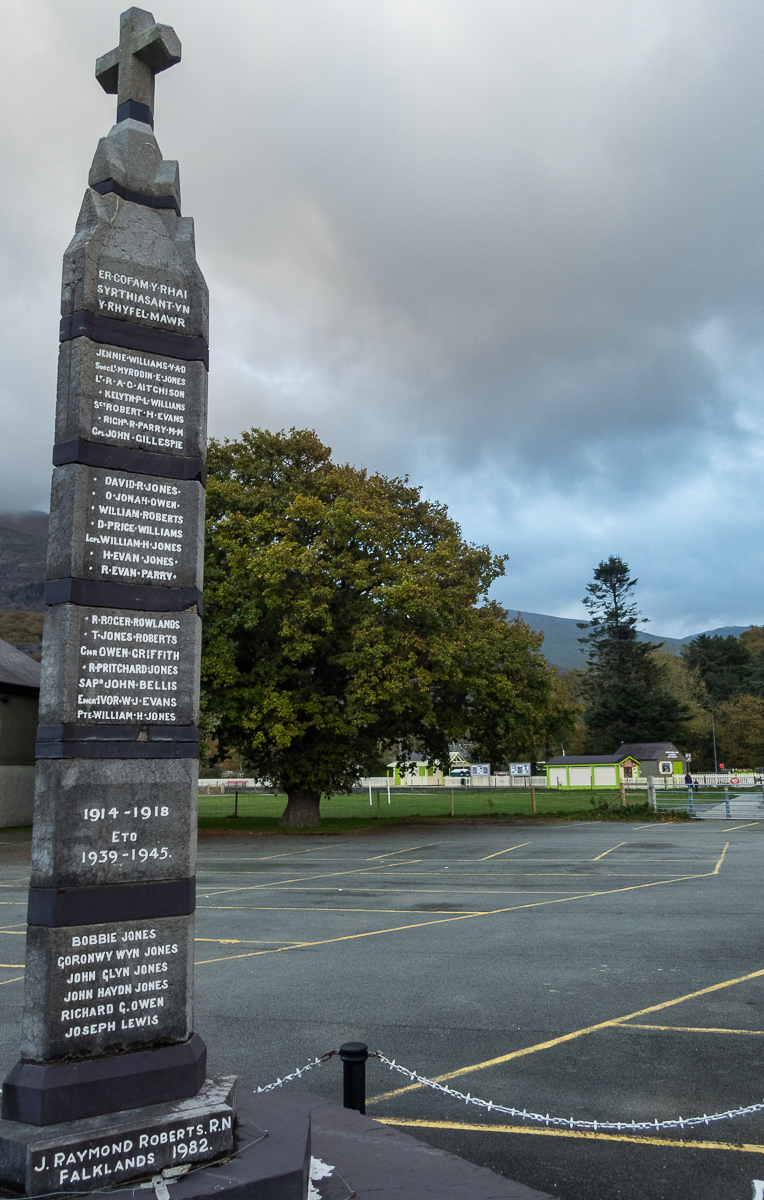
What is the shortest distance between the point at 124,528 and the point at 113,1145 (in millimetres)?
3068

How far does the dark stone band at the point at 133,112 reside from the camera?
5.43 m

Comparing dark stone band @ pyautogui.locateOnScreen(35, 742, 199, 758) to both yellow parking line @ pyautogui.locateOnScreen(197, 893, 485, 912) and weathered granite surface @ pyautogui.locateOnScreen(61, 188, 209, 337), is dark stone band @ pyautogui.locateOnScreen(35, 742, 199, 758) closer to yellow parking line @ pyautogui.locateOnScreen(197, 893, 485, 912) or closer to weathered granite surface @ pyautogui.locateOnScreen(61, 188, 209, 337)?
weathered granite surface @ pyautogui.locateOnScreen(61, 188, 209, 337)

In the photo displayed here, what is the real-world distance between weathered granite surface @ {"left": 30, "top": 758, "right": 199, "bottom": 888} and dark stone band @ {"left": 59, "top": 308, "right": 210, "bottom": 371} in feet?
7.98

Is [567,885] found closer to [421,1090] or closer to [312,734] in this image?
[421,1090]

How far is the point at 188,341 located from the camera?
535 centimetres

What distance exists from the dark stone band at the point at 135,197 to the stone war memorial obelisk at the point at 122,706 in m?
0.01

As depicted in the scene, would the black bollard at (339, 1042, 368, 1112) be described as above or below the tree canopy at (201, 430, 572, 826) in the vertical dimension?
below

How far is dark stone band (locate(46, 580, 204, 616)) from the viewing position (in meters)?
4.65

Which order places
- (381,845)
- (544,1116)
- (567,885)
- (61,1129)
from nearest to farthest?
(61,1129) → (544,1116) → (567,885) → (381,845)

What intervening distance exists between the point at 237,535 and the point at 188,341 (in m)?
25.4

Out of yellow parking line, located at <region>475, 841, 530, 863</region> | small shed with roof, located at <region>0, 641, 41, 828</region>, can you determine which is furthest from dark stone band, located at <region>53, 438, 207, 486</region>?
small shed with roof, located at <region>0, 641, 41, 828</region>

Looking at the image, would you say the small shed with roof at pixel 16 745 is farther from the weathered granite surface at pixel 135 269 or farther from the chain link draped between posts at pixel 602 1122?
the chain link draped between posts at pixel 602 1122

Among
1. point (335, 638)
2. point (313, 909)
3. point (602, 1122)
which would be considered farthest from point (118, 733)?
point (335, 638)

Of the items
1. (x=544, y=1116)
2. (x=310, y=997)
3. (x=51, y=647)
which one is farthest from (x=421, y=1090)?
(x=51, y=647)
